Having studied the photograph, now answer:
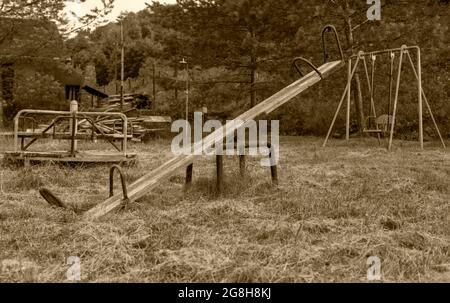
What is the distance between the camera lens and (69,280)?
118 inches

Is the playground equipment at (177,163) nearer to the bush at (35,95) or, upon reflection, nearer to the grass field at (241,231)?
the grass field at (241,231)

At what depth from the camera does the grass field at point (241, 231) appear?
10.4 ft

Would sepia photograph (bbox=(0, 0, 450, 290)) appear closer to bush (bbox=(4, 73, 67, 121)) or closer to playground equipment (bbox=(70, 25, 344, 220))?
playground equipment (bbox=(70, 25, 344, 220))

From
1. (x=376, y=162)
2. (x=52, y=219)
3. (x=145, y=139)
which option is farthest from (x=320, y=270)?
(x=145, y=139)

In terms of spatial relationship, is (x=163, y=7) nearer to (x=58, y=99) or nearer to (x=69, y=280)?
(x=58, y=99)

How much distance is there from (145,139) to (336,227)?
13.6 m

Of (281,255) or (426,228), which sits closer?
A: (281,255)

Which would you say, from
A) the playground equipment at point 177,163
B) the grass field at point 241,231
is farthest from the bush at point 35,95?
the playground equipment at point 177,163

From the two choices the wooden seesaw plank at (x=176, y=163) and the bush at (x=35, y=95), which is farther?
the bush at (x=35, y=95)

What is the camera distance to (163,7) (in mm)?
18234

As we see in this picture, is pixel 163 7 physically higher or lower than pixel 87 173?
higher
